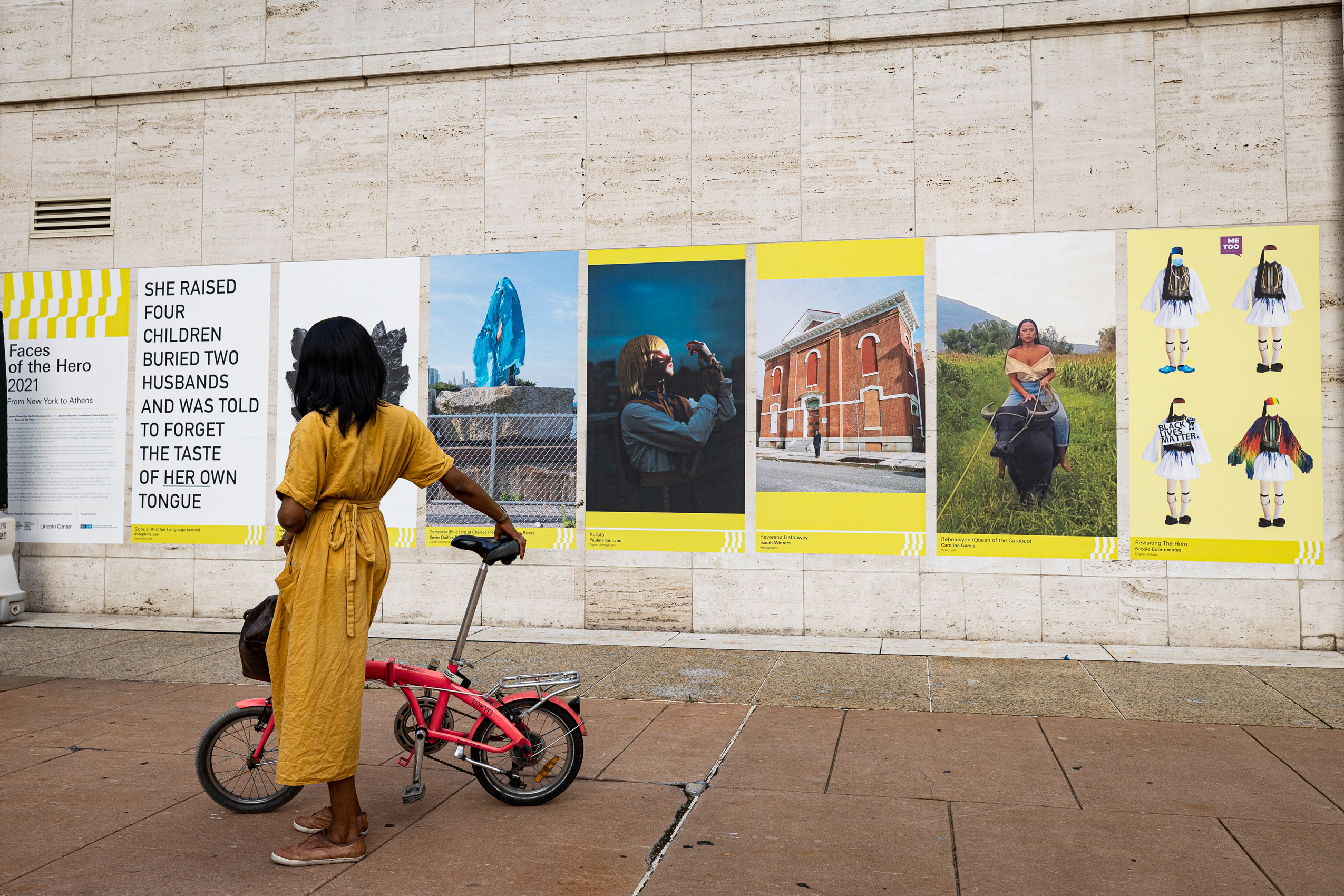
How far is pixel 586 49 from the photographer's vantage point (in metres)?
9.37

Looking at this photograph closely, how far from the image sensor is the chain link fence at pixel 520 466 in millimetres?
9422

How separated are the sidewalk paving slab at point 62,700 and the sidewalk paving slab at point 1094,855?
517 centimetres

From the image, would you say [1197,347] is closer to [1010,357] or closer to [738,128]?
[1010,357]

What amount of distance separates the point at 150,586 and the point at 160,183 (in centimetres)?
411

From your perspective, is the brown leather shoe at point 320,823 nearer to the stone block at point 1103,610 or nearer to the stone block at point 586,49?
A: the stone block at point 1103,610

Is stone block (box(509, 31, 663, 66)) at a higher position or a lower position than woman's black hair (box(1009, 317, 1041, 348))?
higher

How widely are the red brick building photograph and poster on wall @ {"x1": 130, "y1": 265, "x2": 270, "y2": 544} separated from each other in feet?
16.7

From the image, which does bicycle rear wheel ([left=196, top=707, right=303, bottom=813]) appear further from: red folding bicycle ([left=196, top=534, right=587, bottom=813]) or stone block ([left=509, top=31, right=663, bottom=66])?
stone block ([left=509, top=31, right=663, bottom=66])

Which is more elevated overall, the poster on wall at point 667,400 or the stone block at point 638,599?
the poster on wall at point 667,400

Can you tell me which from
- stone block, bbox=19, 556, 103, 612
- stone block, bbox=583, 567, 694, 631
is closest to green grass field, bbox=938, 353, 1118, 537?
stone block, bbox=583, 567, 694, 631

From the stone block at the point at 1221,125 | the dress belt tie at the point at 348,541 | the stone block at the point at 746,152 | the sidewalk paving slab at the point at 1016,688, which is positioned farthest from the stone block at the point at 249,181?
the stone block at the point at 1221,125

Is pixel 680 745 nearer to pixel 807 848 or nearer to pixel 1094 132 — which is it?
pixel 807 848

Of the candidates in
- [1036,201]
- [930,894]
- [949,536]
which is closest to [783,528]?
[949,536]

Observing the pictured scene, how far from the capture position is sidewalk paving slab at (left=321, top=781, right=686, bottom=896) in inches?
139
